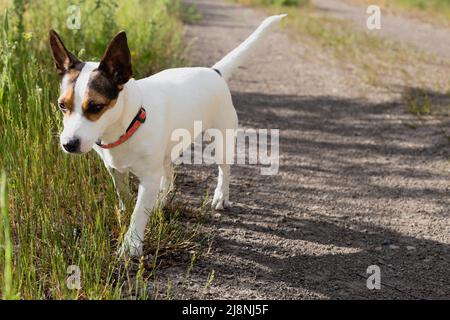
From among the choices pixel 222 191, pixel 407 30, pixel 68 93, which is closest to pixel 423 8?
pixel 407 30

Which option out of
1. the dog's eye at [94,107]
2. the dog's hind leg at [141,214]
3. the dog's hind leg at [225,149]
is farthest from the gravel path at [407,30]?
the dog's eye at [94,107]

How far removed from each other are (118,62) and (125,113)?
0.90 ft

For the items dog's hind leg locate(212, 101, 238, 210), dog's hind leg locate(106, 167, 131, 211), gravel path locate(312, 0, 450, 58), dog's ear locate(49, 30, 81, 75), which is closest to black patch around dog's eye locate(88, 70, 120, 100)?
dog's ear locate(49, 30, 81, 75)

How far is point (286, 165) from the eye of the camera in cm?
510

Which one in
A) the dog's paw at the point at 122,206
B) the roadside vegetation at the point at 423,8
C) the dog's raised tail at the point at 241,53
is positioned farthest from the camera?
the roadside vegetation at the point at 423,8

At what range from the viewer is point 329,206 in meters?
4.29

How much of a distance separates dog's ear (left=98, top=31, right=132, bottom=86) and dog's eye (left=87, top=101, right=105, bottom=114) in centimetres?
18

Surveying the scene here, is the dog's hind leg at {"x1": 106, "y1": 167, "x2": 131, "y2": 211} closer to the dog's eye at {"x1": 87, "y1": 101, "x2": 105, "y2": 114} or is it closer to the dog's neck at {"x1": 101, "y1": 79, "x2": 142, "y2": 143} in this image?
the dog's neck at {"x1": 101, "y1": 79, "x2": 142, "y2": 143}

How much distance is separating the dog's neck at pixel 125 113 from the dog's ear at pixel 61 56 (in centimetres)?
28

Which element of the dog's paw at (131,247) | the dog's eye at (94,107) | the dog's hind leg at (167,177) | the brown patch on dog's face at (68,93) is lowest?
the dog's paw at (131,247)

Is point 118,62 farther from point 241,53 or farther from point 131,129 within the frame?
point 241,53

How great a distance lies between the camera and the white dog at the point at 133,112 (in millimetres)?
2674

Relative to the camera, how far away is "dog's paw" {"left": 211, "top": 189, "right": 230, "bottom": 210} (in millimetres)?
4031

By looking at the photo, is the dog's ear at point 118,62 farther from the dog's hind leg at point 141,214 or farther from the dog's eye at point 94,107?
the dog's hind leg at point 141,214
